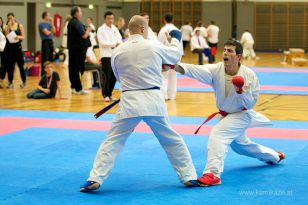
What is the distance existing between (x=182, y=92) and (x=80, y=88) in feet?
8.48

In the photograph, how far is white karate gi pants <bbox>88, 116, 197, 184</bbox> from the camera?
18.8 feet

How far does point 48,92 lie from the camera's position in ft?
43.9

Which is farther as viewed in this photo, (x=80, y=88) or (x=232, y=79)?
(x=80, y=88)

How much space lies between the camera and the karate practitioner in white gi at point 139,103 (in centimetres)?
570

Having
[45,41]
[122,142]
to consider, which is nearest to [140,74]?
[122,142]

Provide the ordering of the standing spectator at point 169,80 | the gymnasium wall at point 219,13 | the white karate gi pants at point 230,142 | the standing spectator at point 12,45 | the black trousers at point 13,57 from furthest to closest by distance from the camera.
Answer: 1. the gymnasium wall at point 219,13
2. the black trousers at point 13,57
3. the standing spectator at point 12,45
4. the standing spectator at point 169,80
5. the white karate gi pants at point 230,142

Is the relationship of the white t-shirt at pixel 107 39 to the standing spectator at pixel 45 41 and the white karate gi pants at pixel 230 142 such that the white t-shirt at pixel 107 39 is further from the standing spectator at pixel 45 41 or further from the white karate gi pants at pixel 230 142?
the white karate gi pants at pixel 230 142

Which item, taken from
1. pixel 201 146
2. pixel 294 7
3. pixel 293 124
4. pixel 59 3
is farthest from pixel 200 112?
pixel 294 7

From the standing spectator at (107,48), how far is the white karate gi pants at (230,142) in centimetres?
647

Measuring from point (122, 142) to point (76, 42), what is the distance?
8199 mm

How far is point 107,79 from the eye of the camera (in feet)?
42.1

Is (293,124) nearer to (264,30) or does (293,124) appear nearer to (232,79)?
(232,79)

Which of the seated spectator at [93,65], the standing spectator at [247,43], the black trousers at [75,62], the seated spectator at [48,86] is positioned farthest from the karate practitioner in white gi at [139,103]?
the standing spectator at [247,43]

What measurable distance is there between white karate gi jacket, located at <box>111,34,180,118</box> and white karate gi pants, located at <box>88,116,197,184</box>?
0.11 meters
